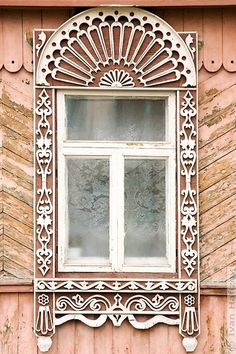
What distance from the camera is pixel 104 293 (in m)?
4.56

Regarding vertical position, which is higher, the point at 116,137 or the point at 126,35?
the point at 126,35

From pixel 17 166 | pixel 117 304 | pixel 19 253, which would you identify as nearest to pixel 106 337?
pixel 117 304

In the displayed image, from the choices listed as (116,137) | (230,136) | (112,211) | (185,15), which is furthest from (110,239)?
(185,15)

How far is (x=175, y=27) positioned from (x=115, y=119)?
66 cm

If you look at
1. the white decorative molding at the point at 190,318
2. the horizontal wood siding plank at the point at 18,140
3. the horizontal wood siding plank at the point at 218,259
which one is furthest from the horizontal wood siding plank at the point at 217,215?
the horizontal wood siding plank at the point at 18,140

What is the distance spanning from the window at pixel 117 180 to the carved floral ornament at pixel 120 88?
70mm

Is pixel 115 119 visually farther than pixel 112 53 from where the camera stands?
Yes

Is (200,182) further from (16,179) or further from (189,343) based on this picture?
(16,179)

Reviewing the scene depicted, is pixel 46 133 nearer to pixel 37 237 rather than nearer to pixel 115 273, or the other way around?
pixel 37 237

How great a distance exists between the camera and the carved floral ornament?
455cm

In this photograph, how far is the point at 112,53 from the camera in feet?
15.1

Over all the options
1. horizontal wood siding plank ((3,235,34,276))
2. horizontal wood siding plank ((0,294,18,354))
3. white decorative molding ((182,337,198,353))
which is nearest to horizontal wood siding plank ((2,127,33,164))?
horizontal wood siding plank ((3,235,34,276))

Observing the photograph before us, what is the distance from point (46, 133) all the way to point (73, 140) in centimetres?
17

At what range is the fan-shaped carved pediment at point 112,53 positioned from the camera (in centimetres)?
459
